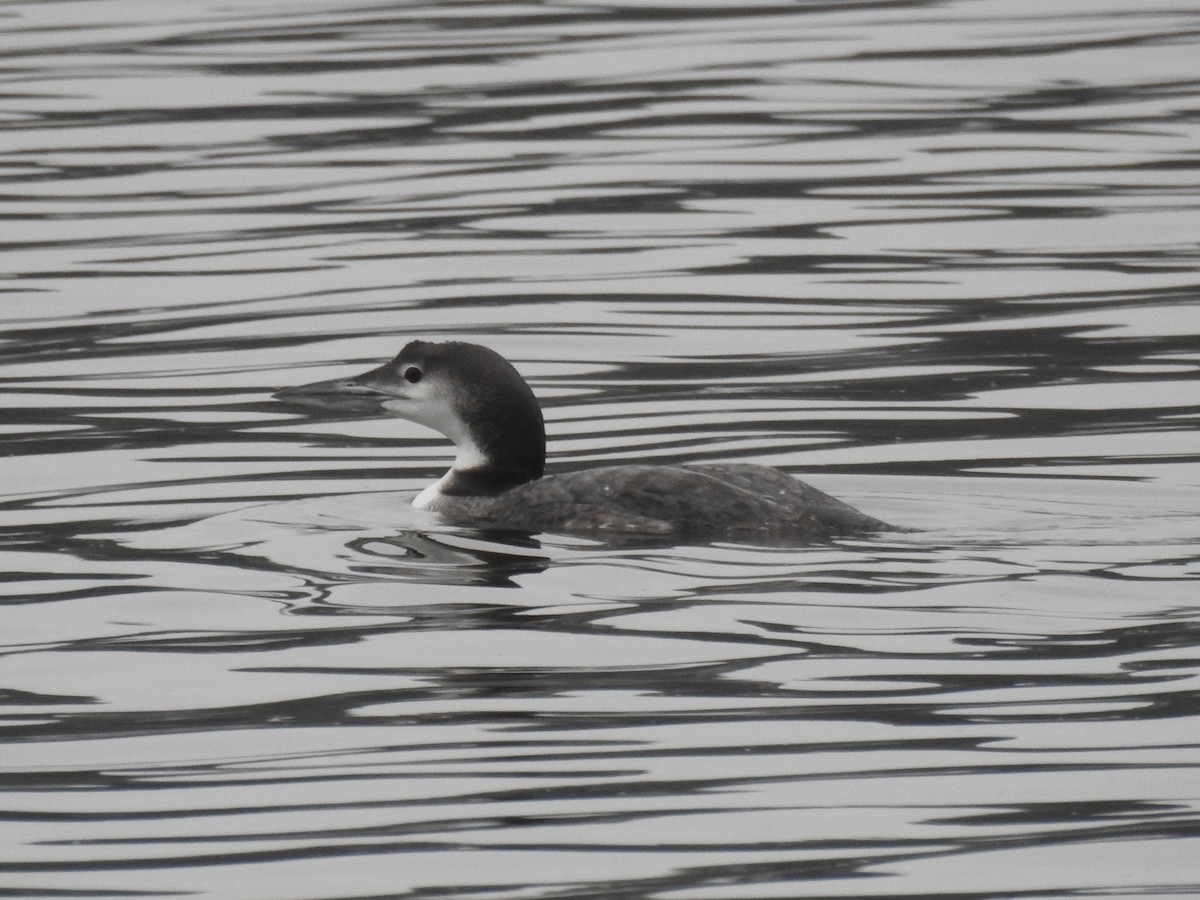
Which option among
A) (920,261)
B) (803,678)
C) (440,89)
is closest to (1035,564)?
(803,678)

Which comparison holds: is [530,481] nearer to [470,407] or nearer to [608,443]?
[470,407]

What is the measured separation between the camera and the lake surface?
5.85 meters

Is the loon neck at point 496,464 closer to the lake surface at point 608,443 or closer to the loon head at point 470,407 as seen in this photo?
the loon head at point 470,407

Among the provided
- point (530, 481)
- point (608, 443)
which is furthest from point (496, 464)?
point (608, 443)

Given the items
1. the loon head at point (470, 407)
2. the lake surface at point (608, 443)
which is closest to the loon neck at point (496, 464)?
the loon head at point (470, 407)

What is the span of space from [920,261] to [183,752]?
27.4 ft

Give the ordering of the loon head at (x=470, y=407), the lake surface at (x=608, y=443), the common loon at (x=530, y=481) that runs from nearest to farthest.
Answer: the lake surface at (x=608, y=443) → the common loon at (x=530, y=481) → the loon head at (x=470, y=407)

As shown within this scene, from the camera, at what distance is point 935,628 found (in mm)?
7316

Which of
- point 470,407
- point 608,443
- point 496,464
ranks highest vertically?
point 470,407

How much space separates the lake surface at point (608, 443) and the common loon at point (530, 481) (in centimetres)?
20

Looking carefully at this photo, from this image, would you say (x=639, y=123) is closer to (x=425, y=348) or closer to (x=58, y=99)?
(x=58, y=99)

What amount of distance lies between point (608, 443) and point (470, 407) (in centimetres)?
119

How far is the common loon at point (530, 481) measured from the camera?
8.73m

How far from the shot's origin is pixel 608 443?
35.2ft
